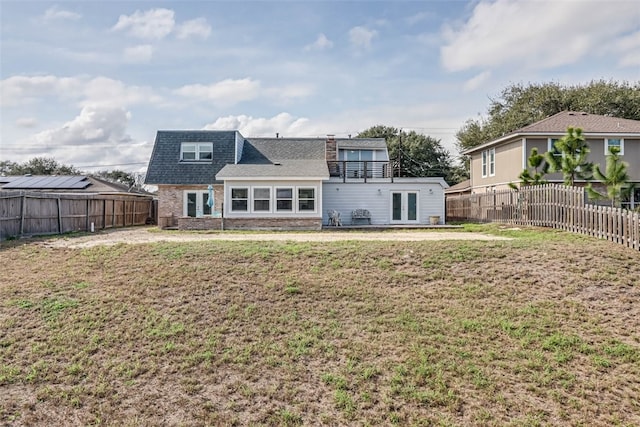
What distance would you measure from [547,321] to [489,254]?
311 cm

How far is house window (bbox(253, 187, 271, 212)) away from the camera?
21.1 meters

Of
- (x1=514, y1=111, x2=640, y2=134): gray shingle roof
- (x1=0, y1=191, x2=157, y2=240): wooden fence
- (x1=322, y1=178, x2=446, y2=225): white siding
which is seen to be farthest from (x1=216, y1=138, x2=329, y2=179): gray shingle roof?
(x1=514, y1=111, x2=640, y2=134): gray shingle roof

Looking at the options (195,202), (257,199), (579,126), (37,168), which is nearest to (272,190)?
(257,199)

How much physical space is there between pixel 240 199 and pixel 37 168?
2017 inches

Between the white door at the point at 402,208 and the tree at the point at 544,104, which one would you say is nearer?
the white door at the point at 402,208

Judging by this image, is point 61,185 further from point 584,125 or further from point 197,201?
point 584,125

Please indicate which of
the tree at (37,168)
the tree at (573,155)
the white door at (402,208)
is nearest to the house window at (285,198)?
the white door at (402,208)

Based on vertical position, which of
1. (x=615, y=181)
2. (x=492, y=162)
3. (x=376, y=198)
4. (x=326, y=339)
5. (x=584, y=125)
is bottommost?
(x=326, y=339)

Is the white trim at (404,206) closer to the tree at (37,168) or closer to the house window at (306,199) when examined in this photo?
the house window at (306,199)

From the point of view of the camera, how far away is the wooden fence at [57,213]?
14.8 m

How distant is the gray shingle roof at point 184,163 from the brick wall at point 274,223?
415cm

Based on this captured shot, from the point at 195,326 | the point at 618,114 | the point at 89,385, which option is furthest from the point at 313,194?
the point at 618,114

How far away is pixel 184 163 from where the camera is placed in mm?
24125

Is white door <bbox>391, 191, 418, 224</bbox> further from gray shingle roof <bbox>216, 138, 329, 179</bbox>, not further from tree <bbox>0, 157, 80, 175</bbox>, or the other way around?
tree <bbox>0, 157, 80, 175</bbox>
